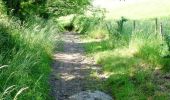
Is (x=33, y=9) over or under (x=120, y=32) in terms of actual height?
over

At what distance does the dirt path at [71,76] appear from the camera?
10.7m

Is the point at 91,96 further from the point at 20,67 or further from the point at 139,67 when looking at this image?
the point at 139,67

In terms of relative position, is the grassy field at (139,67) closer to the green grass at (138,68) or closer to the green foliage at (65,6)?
the green grass at (138,68)

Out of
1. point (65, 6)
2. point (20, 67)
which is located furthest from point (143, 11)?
Answer: point (20, 67)

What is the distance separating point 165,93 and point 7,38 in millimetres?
4029

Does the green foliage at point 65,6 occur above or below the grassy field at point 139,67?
above

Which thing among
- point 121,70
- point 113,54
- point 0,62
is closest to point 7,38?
point 0,62

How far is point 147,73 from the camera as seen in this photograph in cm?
1173

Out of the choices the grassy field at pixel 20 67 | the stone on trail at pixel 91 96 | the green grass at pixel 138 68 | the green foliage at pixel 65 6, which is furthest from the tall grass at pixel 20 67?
the green foliage at pixel 65 6

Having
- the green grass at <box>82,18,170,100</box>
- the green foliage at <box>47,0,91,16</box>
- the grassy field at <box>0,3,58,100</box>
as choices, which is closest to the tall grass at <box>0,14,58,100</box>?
the grassy field at <box>0,3,58,100</box>

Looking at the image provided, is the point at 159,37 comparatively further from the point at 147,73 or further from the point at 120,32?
the point at 120,32

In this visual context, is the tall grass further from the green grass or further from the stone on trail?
the green grass

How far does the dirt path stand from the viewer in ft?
35.2

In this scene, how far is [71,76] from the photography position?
499 inches
